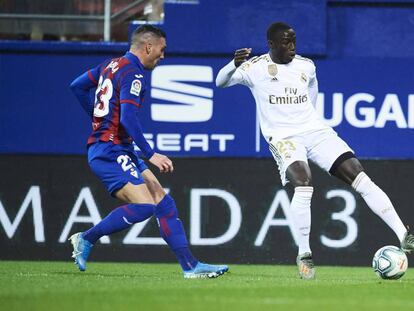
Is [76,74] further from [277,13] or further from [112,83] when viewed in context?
[112,83]

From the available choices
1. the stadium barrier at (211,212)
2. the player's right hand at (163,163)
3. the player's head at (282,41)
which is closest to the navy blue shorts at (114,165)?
the player's right hand at (163,163)

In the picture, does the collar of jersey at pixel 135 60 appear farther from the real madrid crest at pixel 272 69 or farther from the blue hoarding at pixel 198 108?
the blue hoarding at pixel 198 108

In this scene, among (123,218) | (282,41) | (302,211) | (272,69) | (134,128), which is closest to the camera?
(134,128)

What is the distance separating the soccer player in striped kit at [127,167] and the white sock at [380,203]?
138cm

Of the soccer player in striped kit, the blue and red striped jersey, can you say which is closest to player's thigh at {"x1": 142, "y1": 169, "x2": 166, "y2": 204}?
the soccer player in striped kit

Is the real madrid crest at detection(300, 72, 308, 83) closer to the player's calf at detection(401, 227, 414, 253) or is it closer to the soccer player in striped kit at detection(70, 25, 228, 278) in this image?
the soccer player in striped kit at detection(70, 25, 228, 278)

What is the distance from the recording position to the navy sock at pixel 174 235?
8.83 meters

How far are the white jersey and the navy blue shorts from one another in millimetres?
1093

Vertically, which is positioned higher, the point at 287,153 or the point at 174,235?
the point at 287,153

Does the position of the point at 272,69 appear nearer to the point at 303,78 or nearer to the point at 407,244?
the point at 303,78

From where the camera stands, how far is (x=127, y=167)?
899cm

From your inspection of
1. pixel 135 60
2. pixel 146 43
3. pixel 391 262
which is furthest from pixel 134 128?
pixel 391 262

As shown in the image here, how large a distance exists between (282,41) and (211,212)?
2.82m

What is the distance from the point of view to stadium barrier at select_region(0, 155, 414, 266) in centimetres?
1171
